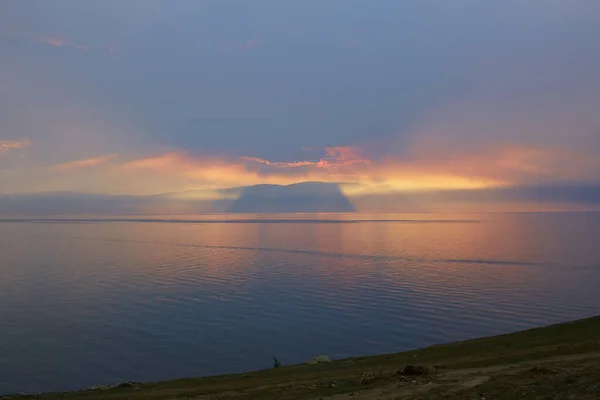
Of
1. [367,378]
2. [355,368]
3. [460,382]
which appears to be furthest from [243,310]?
[460,382]

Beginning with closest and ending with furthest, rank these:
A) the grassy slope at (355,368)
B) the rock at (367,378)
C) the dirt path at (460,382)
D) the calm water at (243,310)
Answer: the dirt path at (460,382) → the rock at (367,378) → the grassy slope at (355,368) → the calm water at (243,310)

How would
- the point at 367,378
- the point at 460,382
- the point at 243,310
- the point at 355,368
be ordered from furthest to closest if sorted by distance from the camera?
the point at 243,310, the point at 355,368, the point at 367,378, the point at 460,382

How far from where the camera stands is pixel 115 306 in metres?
42.2

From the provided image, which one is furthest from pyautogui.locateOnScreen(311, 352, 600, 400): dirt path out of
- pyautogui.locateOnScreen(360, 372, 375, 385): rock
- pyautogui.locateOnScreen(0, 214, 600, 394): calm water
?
pyautogui.locateOnScreen(0, 214, 600, 394): calm water

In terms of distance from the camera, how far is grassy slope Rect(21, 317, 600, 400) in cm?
1634

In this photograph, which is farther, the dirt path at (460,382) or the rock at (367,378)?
the rock at (367,378)

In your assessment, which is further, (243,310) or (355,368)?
(243,310)

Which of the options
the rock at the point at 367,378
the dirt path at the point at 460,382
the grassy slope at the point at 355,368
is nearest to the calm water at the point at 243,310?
the grassy slope at the point at 355,368

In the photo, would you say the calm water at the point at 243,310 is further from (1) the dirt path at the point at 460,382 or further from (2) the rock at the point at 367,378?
(1) the dirt path at the point at 460,382

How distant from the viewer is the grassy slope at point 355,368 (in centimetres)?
1634

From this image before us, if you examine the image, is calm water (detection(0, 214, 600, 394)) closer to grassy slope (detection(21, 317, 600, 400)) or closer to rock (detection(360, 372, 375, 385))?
grassy slope (detection(21, 317, 600, 400))

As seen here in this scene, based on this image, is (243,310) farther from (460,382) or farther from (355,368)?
(460,382)

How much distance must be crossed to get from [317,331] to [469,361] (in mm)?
16772

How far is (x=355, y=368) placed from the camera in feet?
66.6
